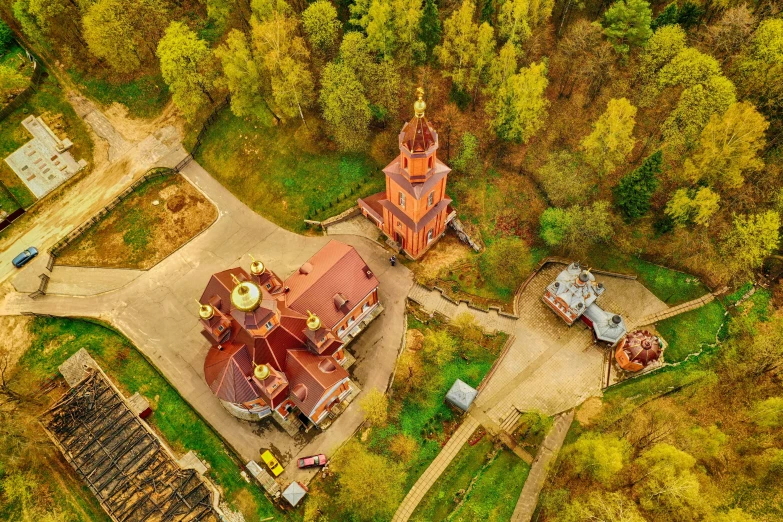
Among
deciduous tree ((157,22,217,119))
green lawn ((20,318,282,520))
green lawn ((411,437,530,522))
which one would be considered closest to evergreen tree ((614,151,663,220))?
green lawn ((411,437,530,522))

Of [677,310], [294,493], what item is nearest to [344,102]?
[294,493]

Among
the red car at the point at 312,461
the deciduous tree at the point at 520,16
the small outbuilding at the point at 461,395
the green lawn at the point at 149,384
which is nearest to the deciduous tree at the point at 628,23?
the deciduous tree at the point at 520,16

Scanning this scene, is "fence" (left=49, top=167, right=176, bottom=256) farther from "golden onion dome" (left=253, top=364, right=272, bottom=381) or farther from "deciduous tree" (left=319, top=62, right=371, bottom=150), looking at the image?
"golden onion dome" (left=253, top=364, right=272, bottom=381)

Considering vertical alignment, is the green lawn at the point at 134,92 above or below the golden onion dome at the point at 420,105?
above

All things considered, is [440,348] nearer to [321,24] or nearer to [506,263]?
[506,263]

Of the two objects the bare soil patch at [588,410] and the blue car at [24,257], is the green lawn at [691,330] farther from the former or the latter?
the blue car at [24,257]
